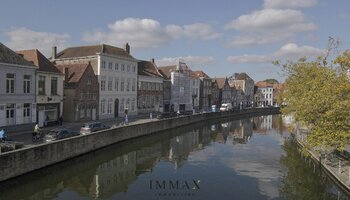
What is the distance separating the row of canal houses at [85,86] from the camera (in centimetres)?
3844

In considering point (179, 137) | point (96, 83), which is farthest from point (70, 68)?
point (179, 137)

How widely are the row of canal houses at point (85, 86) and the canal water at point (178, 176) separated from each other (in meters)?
10.9

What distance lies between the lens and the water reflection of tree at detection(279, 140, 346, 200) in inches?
939

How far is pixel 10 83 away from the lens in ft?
124

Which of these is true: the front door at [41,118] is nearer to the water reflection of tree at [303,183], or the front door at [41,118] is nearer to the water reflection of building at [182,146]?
the water reflection of building at [182,146]

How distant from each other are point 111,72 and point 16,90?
21.9 m

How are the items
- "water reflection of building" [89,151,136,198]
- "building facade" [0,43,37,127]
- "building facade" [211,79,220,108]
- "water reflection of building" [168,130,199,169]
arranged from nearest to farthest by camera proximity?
"water reflection of building" [89,151,136,198]
"water reflection of building" [168,130,199,169]
"building facade" [0,43,37,127]
"building facade" [211,79,220,108]

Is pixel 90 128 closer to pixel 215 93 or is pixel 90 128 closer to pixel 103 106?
pixel 103 106

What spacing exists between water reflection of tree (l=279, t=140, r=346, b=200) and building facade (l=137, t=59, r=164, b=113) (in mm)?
38704

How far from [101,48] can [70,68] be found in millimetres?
7353

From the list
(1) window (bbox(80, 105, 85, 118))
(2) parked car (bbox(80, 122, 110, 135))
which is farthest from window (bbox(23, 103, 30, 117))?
(1) window (bbox(80, 105, 85, 118))

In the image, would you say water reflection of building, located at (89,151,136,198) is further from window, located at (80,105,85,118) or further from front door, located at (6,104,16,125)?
window, located at (80,105,85,118)

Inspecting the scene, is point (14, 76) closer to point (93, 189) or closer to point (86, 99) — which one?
point (86, 99)

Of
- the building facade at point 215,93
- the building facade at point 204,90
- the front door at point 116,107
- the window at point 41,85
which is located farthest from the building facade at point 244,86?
the window at point 41,85
